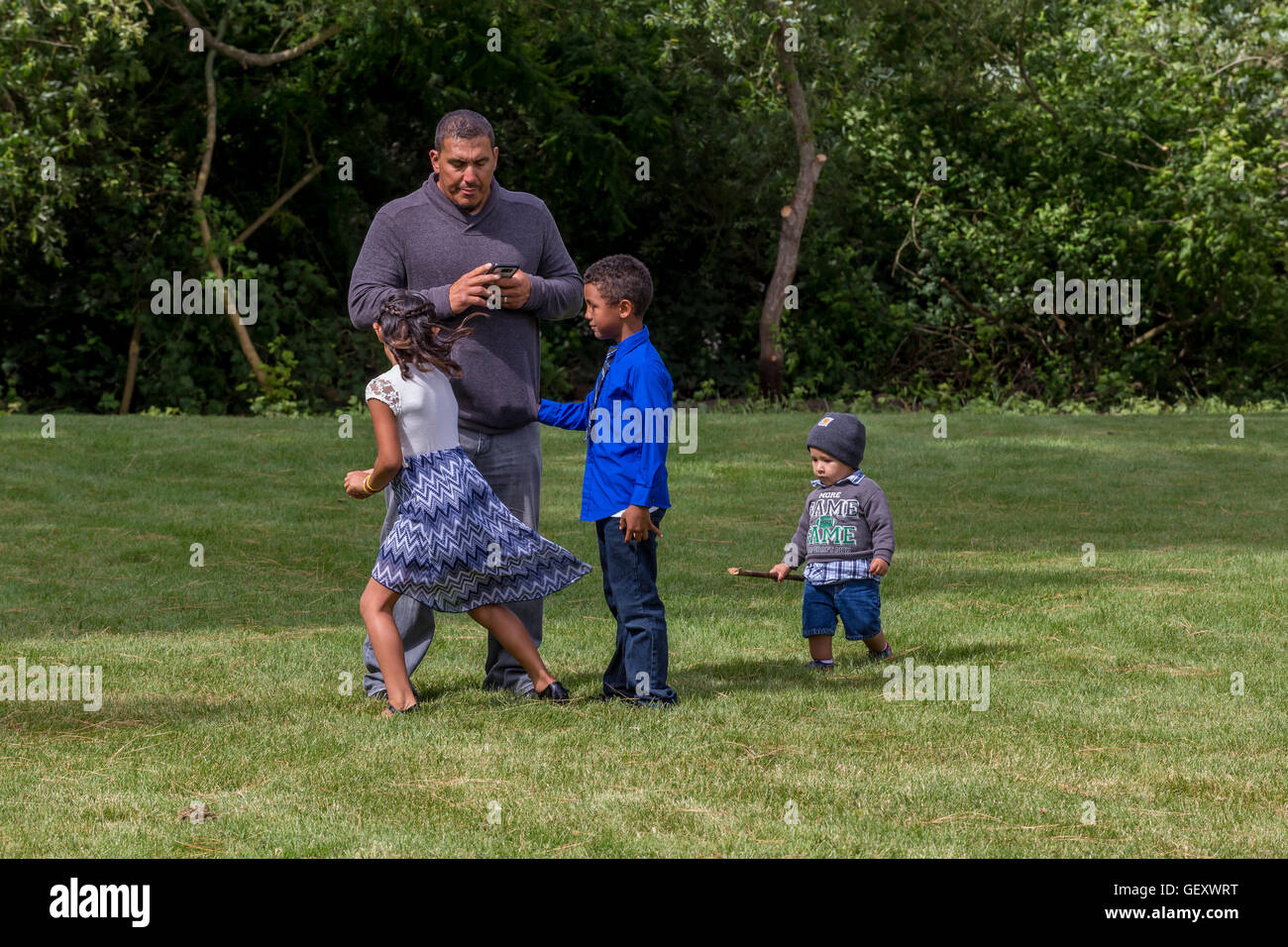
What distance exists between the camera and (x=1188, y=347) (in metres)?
20.0

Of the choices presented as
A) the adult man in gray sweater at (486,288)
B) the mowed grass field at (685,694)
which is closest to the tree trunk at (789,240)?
the mowed grass field at (685,694)

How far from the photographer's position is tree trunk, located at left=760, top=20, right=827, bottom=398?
Result: 62.5 ft

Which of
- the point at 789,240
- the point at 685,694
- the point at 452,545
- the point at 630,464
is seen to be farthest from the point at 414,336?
the point at 789,240

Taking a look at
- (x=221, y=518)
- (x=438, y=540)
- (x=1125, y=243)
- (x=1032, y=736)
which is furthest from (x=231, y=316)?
(x=1032, y=736)

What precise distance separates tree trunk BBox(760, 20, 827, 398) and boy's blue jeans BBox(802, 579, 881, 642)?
42.5 ft

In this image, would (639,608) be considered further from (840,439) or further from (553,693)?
(840,439)

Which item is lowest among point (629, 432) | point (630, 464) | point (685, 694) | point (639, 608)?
point (685, 694)

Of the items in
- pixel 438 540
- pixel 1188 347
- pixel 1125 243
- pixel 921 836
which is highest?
pixel 1125 243

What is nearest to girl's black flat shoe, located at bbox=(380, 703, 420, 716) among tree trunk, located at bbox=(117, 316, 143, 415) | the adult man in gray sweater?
the adult man in gray sweater

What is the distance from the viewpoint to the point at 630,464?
565 centimetres

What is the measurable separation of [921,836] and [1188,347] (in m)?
17.2

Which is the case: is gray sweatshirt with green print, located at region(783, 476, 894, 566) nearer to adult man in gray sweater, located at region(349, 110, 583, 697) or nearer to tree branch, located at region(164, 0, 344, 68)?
adult man in gray sweater, located at region(349, 110, 583, 697)

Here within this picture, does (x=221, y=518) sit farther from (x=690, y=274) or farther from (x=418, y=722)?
(x=690, y=274)

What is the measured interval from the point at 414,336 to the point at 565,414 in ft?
2.43
